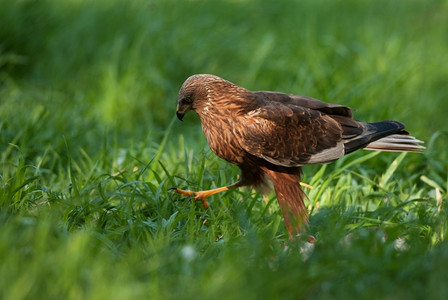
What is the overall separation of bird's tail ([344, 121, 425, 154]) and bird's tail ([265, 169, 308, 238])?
1.58ft

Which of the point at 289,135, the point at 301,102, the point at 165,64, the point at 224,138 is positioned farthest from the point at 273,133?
the point at 165,64

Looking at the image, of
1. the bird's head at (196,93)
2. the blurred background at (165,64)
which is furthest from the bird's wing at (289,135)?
the blurred background at (165,64)

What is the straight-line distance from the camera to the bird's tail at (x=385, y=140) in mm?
4547

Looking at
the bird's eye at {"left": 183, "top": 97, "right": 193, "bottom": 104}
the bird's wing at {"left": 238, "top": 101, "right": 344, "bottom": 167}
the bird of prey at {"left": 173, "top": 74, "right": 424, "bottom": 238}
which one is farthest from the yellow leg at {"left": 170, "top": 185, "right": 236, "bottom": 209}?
the bird's eye at {"left": 183, "top": 97, "right": 193, "bottom": 104}

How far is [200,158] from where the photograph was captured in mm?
4965

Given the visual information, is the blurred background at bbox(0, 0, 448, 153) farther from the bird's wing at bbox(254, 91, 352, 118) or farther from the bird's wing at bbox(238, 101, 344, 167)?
the bird's wing at bbox(238, 101, 344, 167)

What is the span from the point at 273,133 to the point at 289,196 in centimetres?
40

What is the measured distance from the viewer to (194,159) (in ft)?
16.4

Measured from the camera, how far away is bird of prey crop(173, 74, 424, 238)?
4172mm

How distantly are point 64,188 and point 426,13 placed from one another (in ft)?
22.2

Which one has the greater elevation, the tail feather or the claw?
the tail feather

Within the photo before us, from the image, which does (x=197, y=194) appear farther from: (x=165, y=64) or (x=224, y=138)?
(x=165, y=64)

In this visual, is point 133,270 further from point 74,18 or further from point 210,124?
point 74,18

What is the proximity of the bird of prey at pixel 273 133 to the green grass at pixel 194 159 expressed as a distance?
212mm
